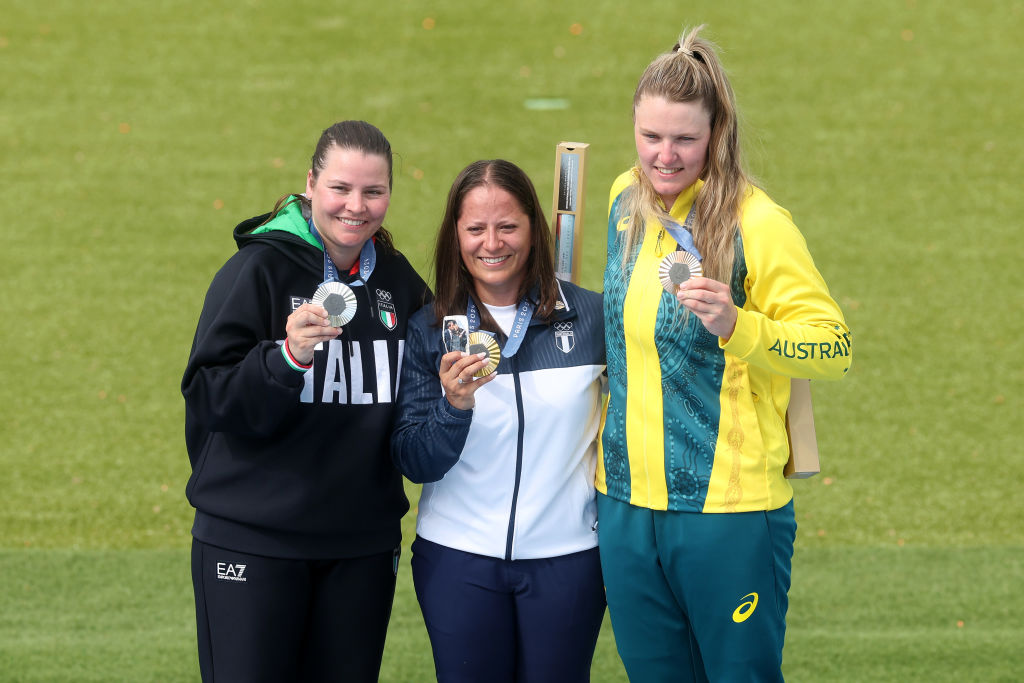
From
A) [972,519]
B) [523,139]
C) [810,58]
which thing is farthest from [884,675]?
[810,58]

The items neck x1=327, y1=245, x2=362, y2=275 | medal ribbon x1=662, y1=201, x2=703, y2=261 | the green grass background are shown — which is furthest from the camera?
the green grass background

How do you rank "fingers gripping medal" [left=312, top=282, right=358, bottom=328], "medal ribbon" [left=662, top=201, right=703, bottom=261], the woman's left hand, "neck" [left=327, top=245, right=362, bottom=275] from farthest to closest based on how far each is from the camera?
1. "neck" [left=327, top=245, right=362, bottom=275]
2. "medal ribbon" [left=662, top=201, right=703, bottom=261]
3. "fingers gripping medal" [left=312, top=282, right=358, bottom=328]
4. the woman's left hand

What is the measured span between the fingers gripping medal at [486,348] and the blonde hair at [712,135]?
0.56 meters

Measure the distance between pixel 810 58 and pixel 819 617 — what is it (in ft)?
23.9

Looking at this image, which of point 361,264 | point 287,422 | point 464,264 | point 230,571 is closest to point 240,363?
point 287,422

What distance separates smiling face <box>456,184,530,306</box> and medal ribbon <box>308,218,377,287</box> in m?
0.26

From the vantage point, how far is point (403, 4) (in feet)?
39.9

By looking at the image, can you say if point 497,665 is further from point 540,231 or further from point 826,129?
point 826,129

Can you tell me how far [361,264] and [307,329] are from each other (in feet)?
1.46

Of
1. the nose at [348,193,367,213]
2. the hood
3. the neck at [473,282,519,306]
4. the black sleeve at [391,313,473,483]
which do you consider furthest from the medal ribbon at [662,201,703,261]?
the hood

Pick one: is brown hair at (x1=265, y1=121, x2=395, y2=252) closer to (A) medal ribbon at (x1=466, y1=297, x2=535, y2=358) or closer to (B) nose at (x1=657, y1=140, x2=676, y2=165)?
(A) medal ribbon at (x1=466, y1=297, x2=535, y2=358)

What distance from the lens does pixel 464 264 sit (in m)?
3.24

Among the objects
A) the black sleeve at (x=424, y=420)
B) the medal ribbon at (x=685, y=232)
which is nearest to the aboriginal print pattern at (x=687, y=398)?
the medal ribbon at (x=685, y=232)

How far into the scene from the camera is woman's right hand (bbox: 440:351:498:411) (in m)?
2.92
